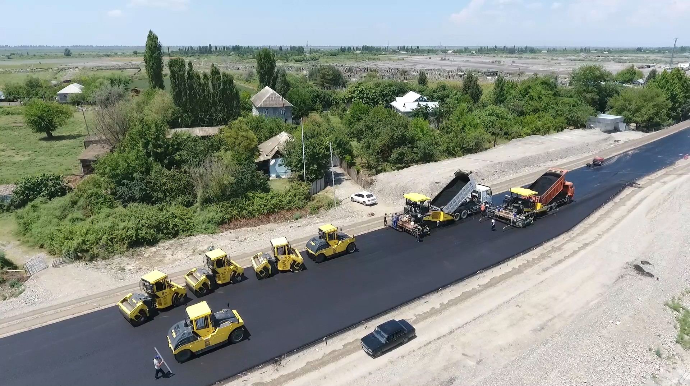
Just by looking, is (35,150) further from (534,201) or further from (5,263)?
(534,201)

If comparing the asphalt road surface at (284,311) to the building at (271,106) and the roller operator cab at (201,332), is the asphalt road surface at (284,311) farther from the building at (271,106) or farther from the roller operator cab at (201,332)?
the building at (271,106)

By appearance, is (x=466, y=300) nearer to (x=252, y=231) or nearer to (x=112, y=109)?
(x=252, y=231)

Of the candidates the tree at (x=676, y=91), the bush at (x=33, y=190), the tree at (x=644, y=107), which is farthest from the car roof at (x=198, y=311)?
the tree at (x=676, y=91)

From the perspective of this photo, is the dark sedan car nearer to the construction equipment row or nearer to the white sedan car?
the construction equipment row

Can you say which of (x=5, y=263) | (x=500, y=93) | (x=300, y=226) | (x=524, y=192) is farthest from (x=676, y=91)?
(x=5, y=263)

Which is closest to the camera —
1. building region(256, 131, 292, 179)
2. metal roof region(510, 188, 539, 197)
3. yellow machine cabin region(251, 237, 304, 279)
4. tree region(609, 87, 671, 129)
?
yellow machine cabin region(251, 237, 304, 279)

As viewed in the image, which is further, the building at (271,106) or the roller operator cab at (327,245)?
the building at (271,106)

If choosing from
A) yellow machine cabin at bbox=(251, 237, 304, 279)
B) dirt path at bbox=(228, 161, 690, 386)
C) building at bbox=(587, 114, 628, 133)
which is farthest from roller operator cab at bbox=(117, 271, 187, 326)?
building at bbox=(587, 114, 628, 133)
